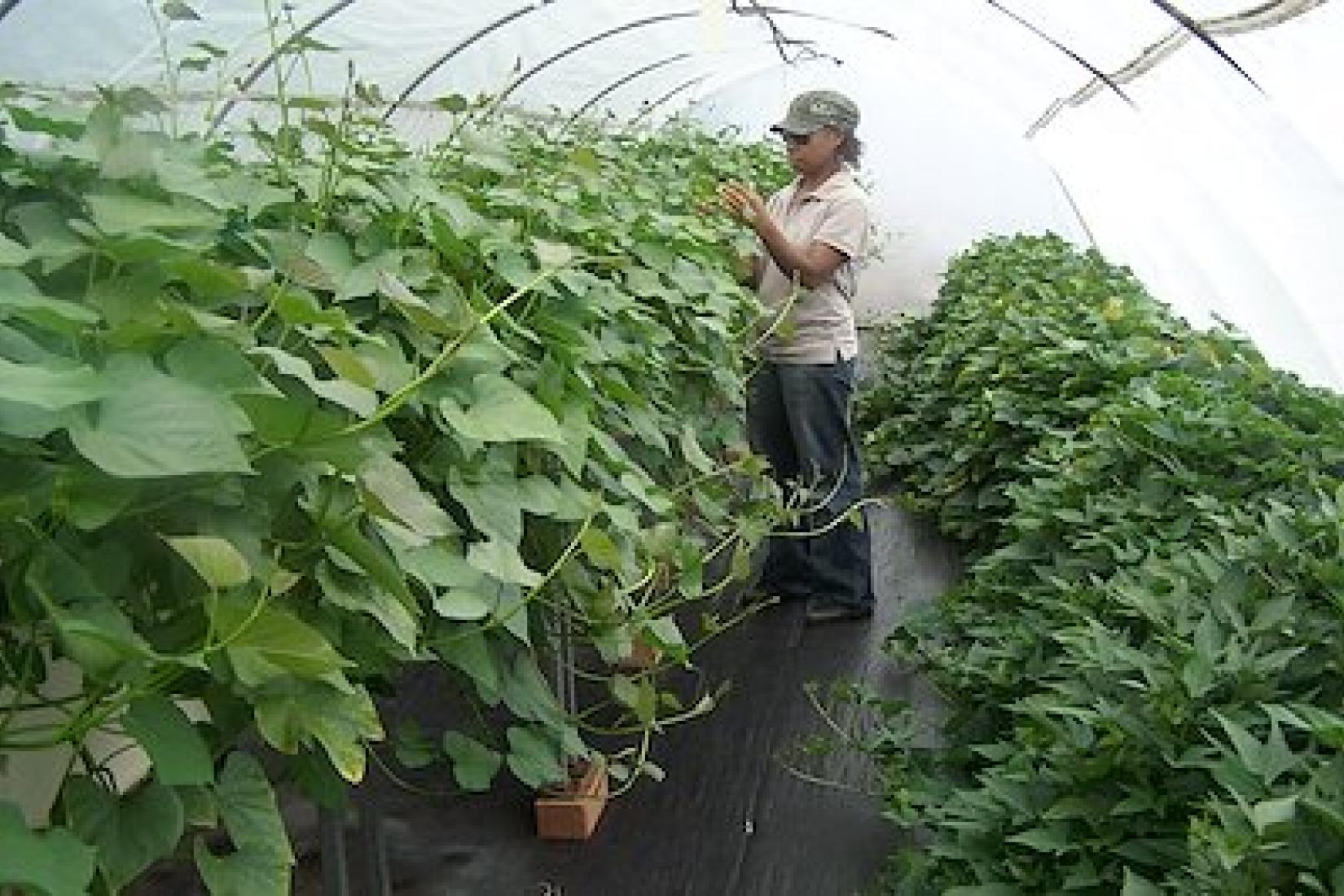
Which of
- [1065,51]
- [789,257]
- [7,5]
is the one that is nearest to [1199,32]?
[789,257]

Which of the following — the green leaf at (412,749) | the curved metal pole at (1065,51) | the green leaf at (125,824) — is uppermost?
the curved metal pole at (1065,51)

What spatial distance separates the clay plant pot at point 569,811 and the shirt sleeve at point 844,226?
5.29 feet

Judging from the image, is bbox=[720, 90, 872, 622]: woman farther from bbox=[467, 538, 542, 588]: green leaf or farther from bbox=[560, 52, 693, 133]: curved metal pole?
bbox=[560, 52, 693, 133]: curved metal pole

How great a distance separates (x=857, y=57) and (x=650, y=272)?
10253mm

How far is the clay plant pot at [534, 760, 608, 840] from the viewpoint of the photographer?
125 inches

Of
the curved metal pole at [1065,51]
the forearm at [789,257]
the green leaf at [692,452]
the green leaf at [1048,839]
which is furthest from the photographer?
the curved metal pole at [1065,51]

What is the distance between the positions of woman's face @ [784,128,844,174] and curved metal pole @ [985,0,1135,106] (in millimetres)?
3465

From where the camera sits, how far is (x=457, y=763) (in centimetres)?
179

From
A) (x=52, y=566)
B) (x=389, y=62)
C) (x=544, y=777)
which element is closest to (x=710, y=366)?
(x=544, y=777)

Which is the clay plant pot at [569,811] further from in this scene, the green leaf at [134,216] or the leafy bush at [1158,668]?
the green leaf at [134,216]

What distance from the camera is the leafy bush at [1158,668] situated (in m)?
1.73

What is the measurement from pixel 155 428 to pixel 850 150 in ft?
11.7

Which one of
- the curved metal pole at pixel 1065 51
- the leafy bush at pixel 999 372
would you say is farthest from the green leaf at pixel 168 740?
the curved metal pole at pixel 1065 51

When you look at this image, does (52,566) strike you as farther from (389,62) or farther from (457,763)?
(389,62)
